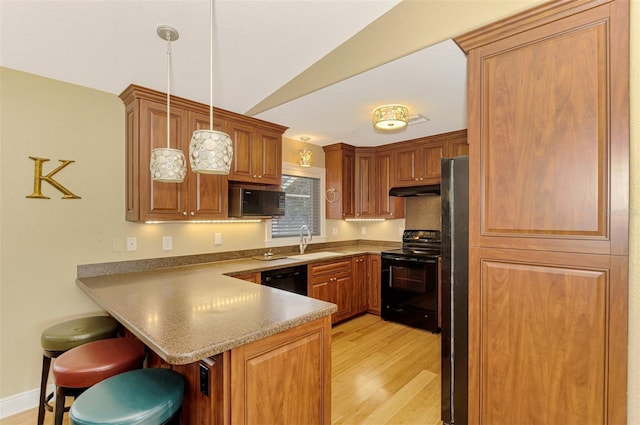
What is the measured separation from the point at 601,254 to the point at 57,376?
256 centimetres

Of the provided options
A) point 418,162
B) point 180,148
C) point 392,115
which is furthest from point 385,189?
point 180,148

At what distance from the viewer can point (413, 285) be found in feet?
12.2

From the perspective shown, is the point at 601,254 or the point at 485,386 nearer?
the point at 601,254

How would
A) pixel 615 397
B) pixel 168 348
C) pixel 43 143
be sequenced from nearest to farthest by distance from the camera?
pixel 168 348, pixel 615 397, pixel 43 143

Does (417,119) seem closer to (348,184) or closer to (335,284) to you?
(348,184)

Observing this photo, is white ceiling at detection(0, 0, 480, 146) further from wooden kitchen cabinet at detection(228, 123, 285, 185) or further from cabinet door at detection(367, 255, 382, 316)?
cabinet door at detection(367, 255, 382, 316)

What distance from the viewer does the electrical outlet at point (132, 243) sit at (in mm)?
2643

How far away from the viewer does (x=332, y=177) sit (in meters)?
4.45

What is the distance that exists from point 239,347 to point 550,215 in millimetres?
1552

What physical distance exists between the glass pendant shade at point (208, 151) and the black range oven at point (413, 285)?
2.86 metres

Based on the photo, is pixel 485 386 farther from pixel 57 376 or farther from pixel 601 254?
pixel 57 376

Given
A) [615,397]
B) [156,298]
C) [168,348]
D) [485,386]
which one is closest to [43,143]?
[156,298]

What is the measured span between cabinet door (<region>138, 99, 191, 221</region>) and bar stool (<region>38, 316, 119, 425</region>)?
827 mm

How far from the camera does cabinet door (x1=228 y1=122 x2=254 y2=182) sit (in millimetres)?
3033
